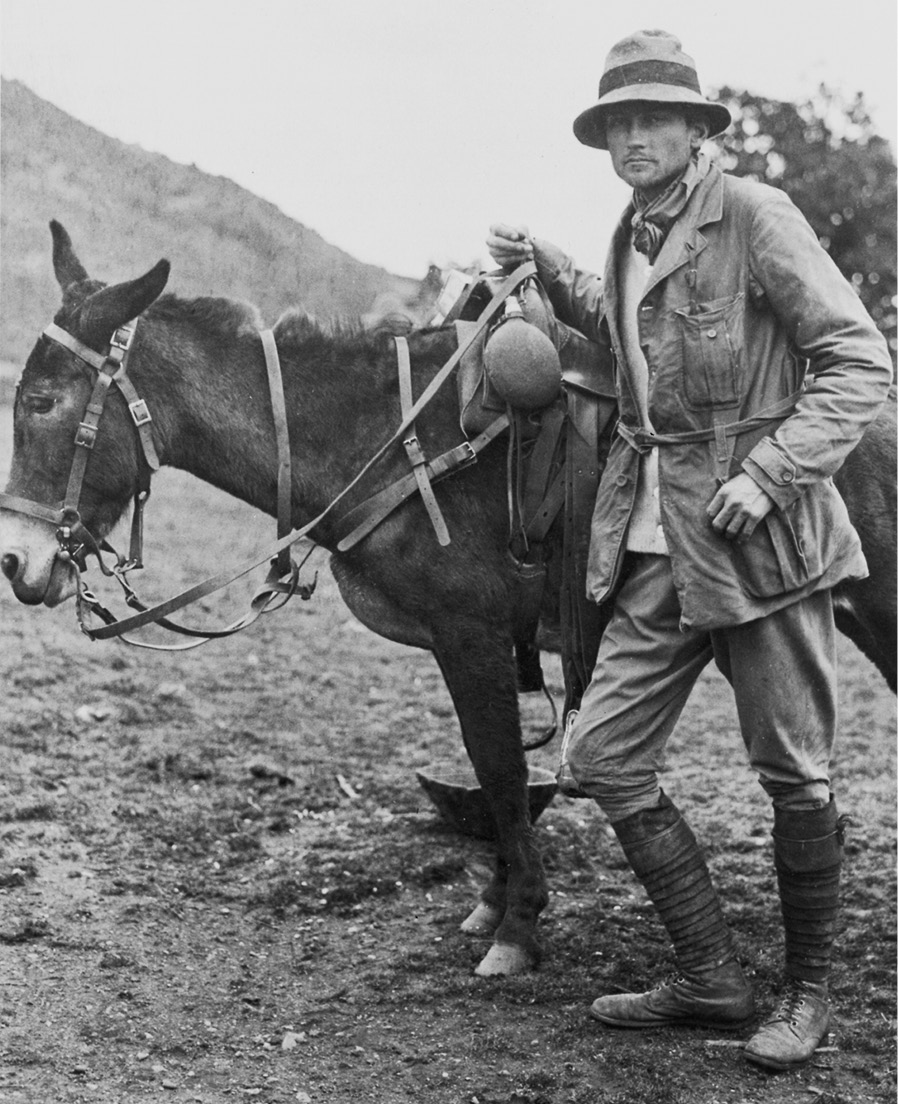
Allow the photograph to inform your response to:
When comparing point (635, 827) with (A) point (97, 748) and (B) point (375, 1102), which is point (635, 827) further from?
(A) point (97, 748)

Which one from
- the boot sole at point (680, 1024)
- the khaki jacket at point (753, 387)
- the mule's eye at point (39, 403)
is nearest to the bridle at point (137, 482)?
the mule's eye at point (39, 403)

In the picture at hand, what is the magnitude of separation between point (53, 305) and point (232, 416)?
401 cm

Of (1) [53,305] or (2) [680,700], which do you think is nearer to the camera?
(2) [680,700]

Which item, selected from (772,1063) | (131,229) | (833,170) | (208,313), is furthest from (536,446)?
(833,170)

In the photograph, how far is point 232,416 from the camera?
3.79m

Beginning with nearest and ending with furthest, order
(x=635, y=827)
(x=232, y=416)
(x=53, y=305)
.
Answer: (x=635, y=827), (x=232, y=416), (x=53, y=305)

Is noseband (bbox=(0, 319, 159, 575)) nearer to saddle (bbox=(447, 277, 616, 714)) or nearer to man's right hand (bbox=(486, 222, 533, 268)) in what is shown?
saddle (bbox=(447, 277, 616, 714))

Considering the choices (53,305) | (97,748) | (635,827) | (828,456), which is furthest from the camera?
(53,305)

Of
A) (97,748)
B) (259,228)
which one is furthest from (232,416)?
(259,228)

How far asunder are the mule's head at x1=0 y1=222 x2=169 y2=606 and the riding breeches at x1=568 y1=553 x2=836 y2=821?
1.60m

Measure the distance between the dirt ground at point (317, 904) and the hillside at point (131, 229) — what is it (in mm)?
2120

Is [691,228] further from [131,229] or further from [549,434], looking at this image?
[131,229]

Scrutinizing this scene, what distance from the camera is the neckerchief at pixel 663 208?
124 inches

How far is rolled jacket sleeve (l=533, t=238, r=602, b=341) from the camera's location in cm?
384
